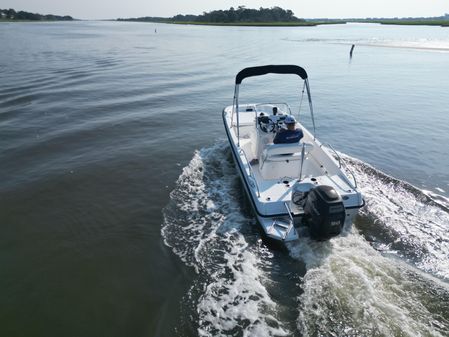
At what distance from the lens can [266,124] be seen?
8359 millimetres

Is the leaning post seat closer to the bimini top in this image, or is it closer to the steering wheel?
the steering wheel

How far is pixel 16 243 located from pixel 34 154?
459cm

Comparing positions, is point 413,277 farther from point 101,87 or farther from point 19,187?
point 101,87

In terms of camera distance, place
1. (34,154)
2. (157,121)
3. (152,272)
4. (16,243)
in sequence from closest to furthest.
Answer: (152,272), (16,243), (34,154), (157,121)

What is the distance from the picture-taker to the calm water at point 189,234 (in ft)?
15.2

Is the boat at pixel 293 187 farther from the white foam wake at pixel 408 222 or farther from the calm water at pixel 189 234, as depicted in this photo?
the white foam wake at pixel 408 222

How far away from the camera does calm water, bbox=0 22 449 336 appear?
4645 millimetres

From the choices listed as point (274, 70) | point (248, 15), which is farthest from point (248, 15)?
point (274, 70)

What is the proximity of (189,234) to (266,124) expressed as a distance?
11.8 feet

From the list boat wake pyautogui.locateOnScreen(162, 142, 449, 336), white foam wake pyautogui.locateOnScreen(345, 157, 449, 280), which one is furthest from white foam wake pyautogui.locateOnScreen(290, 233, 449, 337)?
white foam wake pyautogui.locateOnScreen(345, 157, 449, 280)

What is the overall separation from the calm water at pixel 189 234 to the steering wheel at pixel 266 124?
1.64m

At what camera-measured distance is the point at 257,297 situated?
16.3 ft

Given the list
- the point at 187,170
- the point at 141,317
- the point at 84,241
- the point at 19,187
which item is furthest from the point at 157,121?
the point at 141,317

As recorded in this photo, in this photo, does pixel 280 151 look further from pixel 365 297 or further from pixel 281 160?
pixel 365 297
